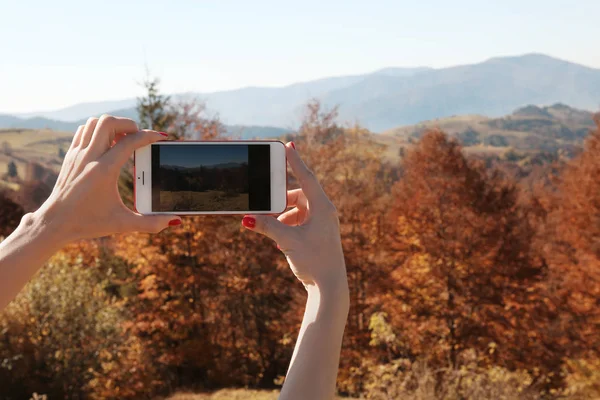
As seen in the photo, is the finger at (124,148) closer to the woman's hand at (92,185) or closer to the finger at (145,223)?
the woman's hand at (92,185)

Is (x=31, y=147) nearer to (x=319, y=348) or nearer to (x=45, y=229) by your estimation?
(x=45, y=229)

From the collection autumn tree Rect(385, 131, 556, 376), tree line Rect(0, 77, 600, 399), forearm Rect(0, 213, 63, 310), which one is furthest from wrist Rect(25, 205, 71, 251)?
autumn tree Rect(385, 131, 556, 376)

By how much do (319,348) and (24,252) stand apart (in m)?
0.98

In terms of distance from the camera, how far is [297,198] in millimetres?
2580

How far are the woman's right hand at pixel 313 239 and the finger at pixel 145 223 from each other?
352mm

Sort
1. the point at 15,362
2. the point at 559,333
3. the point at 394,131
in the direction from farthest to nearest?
the point at 394,131
the point at 559,333
the point at 15,362

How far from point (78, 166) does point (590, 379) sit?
20.9 m

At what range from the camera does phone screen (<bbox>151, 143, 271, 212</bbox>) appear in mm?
2822

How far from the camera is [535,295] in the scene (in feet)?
63.4

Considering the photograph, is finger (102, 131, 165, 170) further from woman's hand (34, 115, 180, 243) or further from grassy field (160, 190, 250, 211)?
grassy field (160, 190, 250, 211)

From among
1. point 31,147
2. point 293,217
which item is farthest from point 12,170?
point 293,217

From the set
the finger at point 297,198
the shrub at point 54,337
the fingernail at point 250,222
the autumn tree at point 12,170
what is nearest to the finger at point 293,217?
the finger at point 297,198

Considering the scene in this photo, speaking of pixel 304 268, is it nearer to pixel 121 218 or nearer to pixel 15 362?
pixel 121 218

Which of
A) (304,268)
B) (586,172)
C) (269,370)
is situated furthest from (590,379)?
(304,268)
